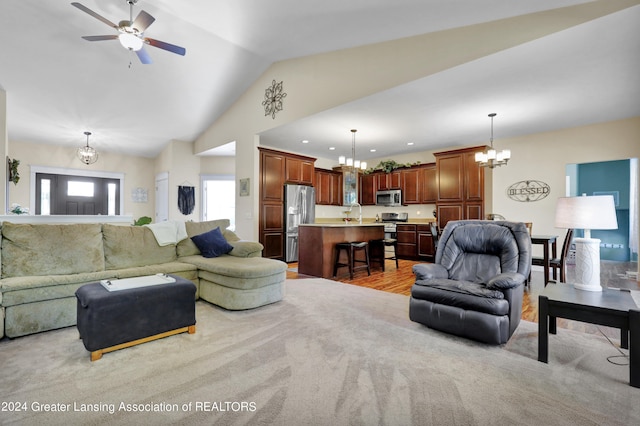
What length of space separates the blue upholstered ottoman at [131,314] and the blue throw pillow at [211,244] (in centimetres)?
120

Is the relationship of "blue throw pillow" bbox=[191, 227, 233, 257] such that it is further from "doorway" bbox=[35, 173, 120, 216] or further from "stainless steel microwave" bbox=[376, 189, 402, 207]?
"doorway" bbox=[35, 173, 120, 216]

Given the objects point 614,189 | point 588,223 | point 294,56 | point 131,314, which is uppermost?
point 294,56

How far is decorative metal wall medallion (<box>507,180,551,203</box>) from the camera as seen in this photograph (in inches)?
227

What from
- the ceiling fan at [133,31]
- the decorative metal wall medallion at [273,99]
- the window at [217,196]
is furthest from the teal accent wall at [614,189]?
the ceiling fan at [133,31]

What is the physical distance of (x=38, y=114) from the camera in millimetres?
5742

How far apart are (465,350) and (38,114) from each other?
803cm

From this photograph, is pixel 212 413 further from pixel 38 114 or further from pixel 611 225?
pixel 38 114

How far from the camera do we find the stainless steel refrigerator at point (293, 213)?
641 centimetres

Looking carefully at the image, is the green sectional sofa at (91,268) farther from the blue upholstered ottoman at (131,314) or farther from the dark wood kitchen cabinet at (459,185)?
the dark wood kitchen cabinet at (459,185)

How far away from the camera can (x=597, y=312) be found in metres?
1.94

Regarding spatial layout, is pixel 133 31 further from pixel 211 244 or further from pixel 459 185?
pixel 459 185

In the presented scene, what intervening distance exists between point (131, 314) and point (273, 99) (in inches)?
174

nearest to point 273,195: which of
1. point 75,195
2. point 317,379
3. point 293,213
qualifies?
point 293,213

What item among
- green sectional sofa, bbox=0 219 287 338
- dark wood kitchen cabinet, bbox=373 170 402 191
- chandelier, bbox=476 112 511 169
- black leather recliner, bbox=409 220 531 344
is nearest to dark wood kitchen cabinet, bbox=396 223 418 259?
dark wood kitchen cabinet, bbox=373 170 402 191
